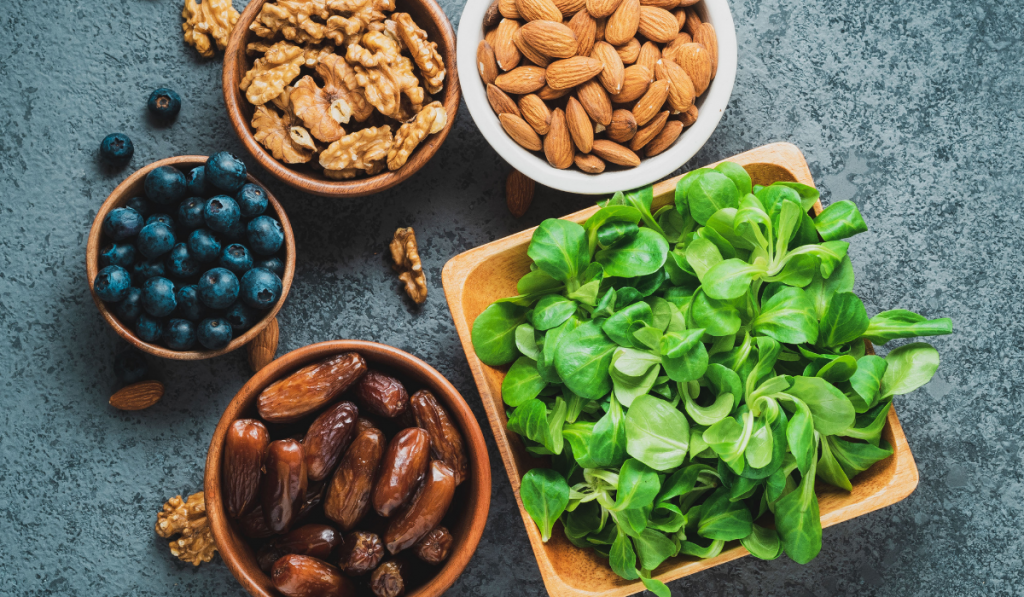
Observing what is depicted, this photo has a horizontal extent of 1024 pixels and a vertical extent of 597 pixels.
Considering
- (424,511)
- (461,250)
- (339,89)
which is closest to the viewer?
(424,511)

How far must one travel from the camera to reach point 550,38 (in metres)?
0.93

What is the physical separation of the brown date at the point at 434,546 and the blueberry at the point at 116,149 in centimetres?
73

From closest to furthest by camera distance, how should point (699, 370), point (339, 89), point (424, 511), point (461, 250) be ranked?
point (699, 370) → point (424, 511) → point (339, 89) → point (461, 250)

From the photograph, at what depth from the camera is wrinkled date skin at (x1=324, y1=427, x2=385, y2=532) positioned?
A: 89 cm

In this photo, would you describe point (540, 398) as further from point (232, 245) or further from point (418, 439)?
point (232, 245)

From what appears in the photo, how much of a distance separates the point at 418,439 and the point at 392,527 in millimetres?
119

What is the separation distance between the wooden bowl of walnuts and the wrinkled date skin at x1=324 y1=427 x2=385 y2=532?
346 mm

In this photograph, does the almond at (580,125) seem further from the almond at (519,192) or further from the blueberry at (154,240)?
the blueberry at (154,240)

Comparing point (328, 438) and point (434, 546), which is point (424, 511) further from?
point (328, 438)

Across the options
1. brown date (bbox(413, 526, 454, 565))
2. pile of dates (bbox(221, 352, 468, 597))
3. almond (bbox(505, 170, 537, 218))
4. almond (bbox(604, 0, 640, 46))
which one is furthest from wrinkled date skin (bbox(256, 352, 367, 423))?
almond (bbox(604, 0, 640, 46))

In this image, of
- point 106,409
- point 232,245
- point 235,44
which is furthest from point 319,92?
point 106,409

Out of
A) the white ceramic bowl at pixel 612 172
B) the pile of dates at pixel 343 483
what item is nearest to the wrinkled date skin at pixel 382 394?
the pile of dates at pixel 343 483

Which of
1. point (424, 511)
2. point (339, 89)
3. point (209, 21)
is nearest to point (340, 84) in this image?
point (339, 89)

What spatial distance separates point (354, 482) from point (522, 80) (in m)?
0.58
